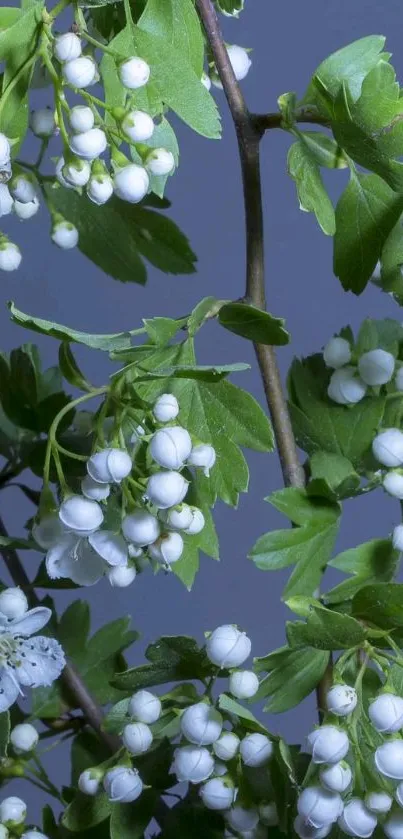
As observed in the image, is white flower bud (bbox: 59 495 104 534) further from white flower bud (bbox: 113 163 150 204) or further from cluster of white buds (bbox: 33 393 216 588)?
white flower bud (bbox: 113 163 150 204)

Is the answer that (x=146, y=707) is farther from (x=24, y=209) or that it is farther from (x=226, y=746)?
(x=24, y=209)

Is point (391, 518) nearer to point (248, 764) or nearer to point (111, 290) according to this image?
point (111, 290)

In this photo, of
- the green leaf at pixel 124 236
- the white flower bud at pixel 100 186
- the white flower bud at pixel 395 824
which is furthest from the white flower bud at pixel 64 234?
the white flower bud at pixel 395 824

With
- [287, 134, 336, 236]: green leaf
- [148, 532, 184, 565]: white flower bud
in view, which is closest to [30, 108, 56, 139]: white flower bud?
[287, 134, 336, 236]: green leaf

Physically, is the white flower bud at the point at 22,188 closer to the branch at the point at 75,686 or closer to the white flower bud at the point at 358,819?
the branch at the point at 75,686

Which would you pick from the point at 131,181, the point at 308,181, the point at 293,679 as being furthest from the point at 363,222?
the point at 293,679
